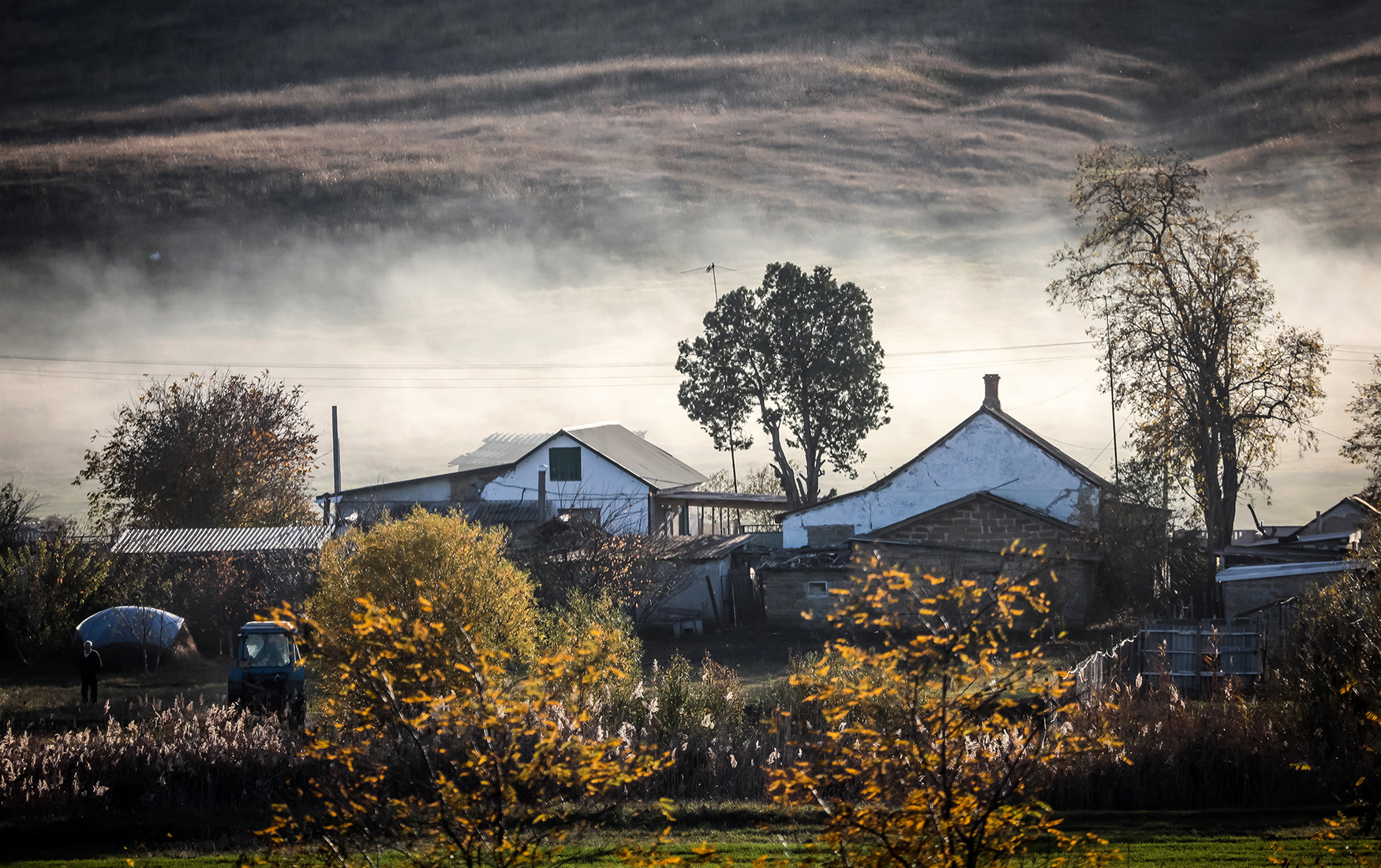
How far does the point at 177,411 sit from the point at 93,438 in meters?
4.36

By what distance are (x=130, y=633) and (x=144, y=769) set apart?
14347 mm

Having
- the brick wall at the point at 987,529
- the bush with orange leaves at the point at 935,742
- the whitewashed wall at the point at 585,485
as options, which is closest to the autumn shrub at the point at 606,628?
the bush with orange leaves at the point at 935,742

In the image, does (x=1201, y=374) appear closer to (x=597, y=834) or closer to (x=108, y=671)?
(x=597, y=834)

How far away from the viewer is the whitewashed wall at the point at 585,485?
4656 cm

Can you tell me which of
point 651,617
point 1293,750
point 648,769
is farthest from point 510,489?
point 648,769

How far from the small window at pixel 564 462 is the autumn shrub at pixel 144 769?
31736 mm

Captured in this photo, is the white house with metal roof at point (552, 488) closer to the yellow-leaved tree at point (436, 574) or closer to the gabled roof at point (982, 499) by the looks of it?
the gabled roof at point (982, 499)

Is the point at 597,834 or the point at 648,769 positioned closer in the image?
the point at 648,769

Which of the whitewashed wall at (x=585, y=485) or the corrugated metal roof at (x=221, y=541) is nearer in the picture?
the corrugated metal roof at (x=221, y=541)

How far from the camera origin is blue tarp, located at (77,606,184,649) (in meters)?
27.0

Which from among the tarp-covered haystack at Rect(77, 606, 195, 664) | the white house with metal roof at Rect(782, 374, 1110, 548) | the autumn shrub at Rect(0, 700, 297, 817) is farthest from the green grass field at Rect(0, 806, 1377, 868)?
the white house with metal roof at Rect(782, 374, 1110, 548)

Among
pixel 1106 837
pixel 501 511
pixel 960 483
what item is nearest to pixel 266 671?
pixel 1106 837

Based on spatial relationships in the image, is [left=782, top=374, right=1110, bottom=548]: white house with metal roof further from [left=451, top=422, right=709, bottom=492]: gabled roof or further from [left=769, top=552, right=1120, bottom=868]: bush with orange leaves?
[left=769, top=552, right=1120, bottom=868]: bush with orange leaves

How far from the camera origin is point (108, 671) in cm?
2675
